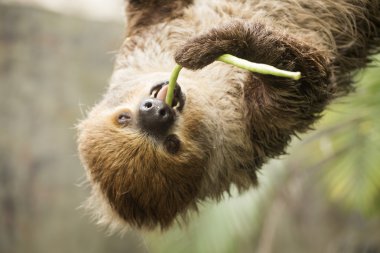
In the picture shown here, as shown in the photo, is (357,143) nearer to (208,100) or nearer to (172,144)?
(208,100)

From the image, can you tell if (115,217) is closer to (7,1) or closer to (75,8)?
(7,1)

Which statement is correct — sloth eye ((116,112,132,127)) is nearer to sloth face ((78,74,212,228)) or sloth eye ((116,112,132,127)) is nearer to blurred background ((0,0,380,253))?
sloth face ((78,74,212,228))

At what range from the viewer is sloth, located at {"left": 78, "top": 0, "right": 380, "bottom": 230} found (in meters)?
3.00

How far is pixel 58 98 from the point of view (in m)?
8.32

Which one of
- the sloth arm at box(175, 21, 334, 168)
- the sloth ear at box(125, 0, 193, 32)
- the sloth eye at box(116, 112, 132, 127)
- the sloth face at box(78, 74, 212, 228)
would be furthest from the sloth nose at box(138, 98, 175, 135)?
the sloth ear at box(125, 0, 193, 32)

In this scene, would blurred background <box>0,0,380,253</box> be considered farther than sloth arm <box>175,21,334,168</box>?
Yes

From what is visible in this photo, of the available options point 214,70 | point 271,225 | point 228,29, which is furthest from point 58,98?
point 228,29

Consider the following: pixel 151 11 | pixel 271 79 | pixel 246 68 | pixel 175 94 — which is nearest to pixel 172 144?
pixel 175 94

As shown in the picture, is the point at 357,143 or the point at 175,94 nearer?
the point at 175,94

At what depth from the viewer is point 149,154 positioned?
10.1 ft

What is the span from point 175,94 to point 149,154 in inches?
13.8

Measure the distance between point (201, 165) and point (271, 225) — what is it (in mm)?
2599

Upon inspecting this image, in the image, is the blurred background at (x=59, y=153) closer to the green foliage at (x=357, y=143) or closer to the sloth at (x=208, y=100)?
the green foliage at (x=357, y=143)

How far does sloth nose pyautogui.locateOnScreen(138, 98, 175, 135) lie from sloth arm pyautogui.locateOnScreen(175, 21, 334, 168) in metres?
0.48
